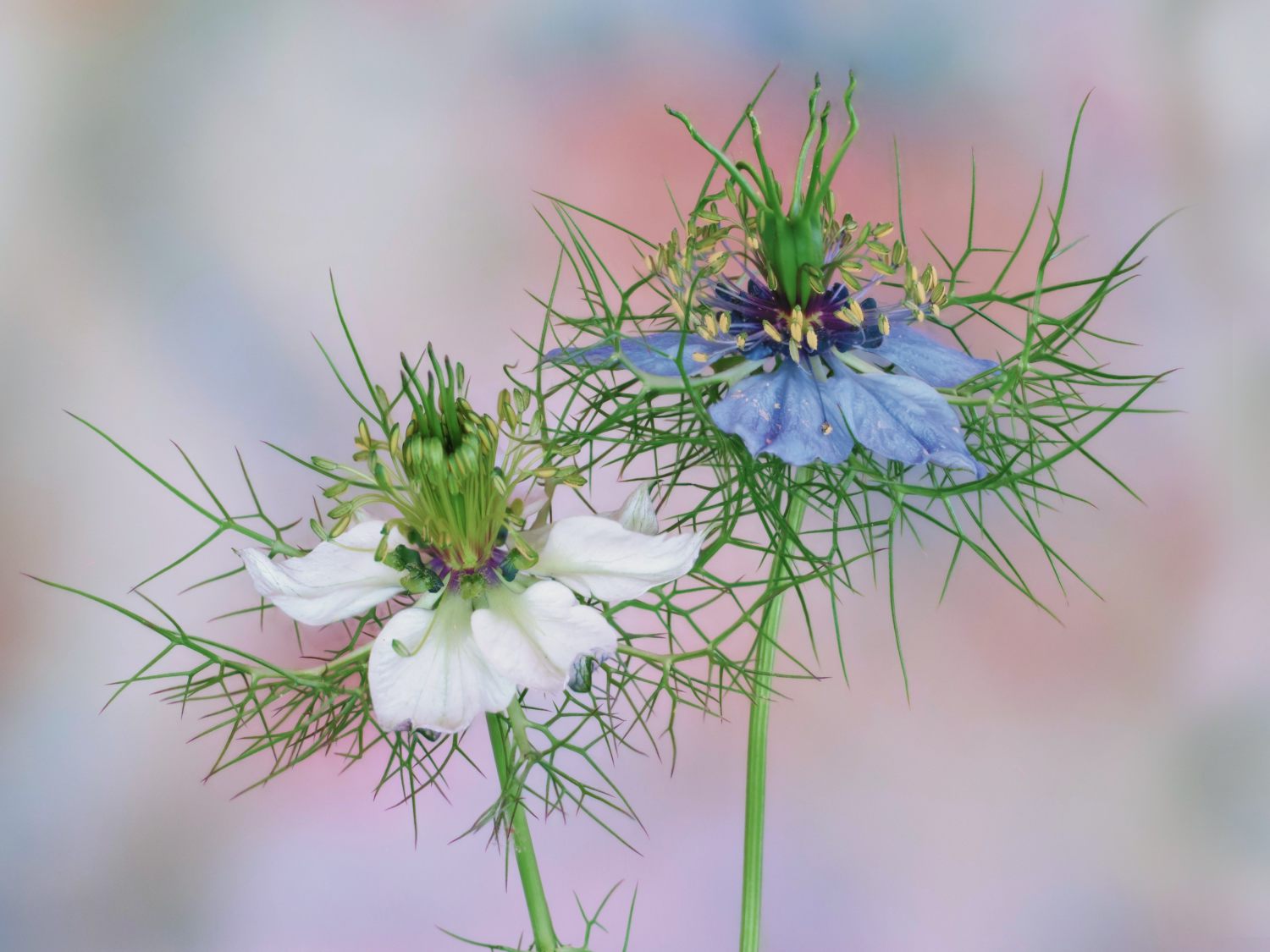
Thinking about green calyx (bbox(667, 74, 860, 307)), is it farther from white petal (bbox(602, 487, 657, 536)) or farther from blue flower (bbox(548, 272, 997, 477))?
white petal (bbox(602, 487, 657, 536))

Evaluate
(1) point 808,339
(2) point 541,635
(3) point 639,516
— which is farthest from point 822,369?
(2) point 541,635

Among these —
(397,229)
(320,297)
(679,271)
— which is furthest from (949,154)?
(679,271)

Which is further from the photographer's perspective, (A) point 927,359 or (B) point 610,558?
(A) point 927,359

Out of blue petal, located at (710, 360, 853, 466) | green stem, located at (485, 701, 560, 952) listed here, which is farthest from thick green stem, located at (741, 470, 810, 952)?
green stem, located at (485, 701, 560, 952)

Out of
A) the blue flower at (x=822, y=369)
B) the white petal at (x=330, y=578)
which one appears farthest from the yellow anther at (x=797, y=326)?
the white petal at (x=330, y=578)

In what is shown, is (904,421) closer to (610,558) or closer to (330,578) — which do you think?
(610,558)

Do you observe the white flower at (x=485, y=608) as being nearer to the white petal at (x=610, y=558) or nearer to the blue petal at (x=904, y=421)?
the white petal at (x=610, y=558)
